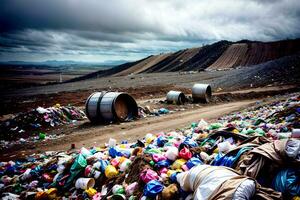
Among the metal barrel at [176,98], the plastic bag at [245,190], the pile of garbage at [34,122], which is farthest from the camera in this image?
the metal barrel at [176,98]

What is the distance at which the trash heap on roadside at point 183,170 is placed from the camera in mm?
3381

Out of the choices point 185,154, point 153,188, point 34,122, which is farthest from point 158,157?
point 34,122

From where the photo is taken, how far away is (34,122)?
39.7 ft

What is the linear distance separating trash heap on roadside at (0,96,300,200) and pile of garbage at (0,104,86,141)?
4.04 metres

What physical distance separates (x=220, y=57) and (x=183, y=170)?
51.7 meters

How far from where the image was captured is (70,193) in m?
5.38

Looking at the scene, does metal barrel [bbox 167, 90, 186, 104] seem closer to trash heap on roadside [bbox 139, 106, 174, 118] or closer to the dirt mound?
trash heap on roadside [bbox 139, 106, 174, 118]

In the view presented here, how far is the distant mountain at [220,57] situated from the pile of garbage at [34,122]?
37.3 metres

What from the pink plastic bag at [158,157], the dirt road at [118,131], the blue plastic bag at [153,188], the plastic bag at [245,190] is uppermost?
the plastic bag at [245,190]

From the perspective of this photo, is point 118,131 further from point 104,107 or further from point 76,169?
point 76,169

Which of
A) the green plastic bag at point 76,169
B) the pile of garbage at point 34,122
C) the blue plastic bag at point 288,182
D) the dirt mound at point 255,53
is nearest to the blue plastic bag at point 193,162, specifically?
the blue plastic bag at point 288,182

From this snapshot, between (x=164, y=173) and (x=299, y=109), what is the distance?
4.67 metres

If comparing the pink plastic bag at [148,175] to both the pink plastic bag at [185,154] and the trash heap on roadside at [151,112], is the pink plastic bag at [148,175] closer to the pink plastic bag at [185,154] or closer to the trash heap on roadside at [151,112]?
the pink plastic bag at [185,154]

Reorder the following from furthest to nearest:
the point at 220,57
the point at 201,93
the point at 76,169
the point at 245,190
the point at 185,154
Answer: the point at 220,57
the point at 201,93
the point at 76,169
the point at 185,154
the point at 245,190
